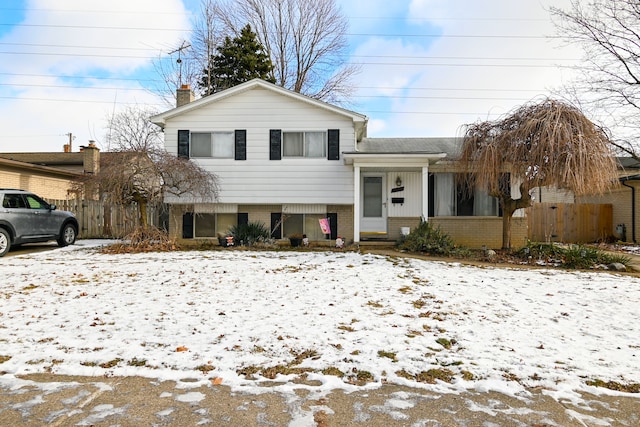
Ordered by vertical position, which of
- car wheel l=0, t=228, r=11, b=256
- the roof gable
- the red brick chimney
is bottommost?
car wheel l=0, t=228, r=11, b=256

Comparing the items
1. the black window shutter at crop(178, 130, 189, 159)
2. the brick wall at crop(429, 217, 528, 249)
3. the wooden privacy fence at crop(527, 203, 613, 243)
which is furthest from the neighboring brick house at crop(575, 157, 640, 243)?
the black window shutter at crop(178, 130, 189, 159)

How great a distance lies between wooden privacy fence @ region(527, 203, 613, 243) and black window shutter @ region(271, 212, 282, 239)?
11114 mm

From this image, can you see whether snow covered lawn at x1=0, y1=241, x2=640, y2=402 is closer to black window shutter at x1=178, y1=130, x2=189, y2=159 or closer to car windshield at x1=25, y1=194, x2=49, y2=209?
car windshield at x1=25, y1=194, x2=49, y2=209

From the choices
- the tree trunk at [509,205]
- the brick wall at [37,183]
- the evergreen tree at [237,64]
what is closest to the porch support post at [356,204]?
the tree trunk at [509,205]

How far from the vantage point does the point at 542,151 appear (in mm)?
9727

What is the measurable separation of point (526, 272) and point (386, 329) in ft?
18.2

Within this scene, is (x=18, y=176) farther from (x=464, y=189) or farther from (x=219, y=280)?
(x=464, y=189)

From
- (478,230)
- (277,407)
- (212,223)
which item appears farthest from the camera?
(212,223)

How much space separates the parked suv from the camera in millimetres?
10805

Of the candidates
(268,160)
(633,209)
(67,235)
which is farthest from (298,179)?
(633,209)

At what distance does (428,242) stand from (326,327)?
7337 mm

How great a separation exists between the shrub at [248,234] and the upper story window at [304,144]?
8.89ft

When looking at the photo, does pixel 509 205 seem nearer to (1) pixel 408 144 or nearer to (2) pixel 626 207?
(1) pixel 408 144

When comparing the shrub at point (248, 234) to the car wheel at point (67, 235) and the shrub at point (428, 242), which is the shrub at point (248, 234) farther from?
the car wheel at point (67, 235)
